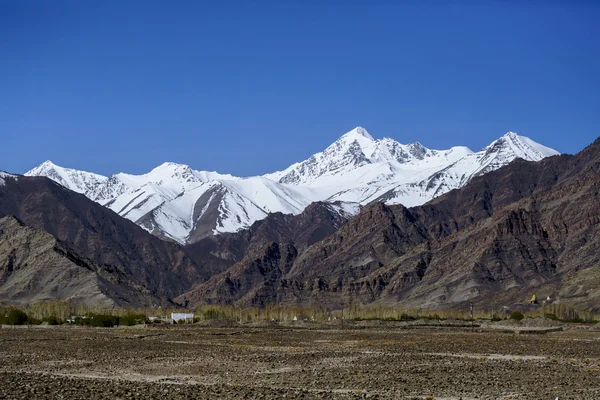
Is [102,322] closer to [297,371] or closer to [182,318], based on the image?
[182,318]

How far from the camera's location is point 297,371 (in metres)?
54.0

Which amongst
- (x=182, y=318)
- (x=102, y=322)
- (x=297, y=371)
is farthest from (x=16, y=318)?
(x=297, y=371)

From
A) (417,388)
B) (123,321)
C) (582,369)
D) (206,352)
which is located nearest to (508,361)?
(582,369)

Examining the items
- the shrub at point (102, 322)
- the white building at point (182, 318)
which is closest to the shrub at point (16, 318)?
the shrub at point (102, 322)

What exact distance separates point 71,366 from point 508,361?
26.7 meters

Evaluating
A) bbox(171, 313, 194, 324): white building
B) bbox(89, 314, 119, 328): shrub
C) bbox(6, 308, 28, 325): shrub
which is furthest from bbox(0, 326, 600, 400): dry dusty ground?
bbox(171, 313, 194, 324): white building

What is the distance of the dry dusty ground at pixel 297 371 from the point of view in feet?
140

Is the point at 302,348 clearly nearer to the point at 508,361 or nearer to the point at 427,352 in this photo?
the point at 427,352

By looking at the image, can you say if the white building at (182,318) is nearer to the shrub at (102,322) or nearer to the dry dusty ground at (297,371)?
the shrub at (102,322)

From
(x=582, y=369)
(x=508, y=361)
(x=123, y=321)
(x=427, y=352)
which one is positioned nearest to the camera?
(x=582, y=369)

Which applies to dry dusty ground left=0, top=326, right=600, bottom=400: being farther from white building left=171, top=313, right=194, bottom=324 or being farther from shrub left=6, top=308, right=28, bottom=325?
white building left=171, top=313, right=194, bottom=324

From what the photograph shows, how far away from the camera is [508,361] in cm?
6088

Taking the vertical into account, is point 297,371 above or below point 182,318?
below

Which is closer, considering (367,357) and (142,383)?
(142,383)
